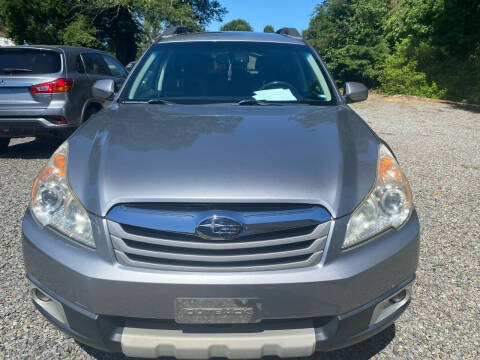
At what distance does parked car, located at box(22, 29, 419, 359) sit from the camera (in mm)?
1662

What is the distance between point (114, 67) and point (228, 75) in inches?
231

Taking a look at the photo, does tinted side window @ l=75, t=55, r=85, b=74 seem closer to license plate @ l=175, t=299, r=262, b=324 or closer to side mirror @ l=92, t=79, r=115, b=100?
side mirror @ l=92, t=79, r=115, b=100

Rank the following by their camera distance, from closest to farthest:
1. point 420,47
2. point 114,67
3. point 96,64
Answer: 1. point 96,64
2. point 114,67
3. point 420,47

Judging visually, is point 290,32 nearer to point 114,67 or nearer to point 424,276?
point 424,276

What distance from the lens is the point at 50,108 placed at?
5988 millimetres

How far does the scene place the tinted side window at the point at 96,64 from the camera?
277 inches

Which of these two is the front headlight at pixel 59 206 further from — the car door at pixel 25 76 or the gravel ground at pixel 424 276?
the car door at pixel 25 76

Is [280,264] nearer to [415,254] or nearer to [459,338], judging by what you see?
[415,254]

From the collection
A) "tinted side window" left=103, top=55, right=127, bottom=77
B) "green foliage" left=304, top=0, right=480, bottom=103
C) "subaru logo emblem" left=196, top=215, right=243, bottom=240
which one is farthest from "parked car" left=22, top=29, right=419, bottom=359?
"green foliage" left=304, top=0, right=480, bottom=103

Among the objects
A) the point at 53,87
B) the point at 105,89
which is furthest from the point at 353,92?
the point at 53,87

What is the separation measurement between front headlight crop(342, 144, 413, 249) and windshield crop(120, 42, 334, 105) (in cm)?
107

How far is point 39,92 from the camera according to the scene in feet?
19.6

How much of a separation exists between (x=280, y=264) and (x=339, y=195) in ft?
1.29

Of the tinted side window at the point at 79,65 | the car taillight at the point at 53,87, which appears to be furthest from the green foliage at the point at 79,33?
the car taillight at the point at 53,87
